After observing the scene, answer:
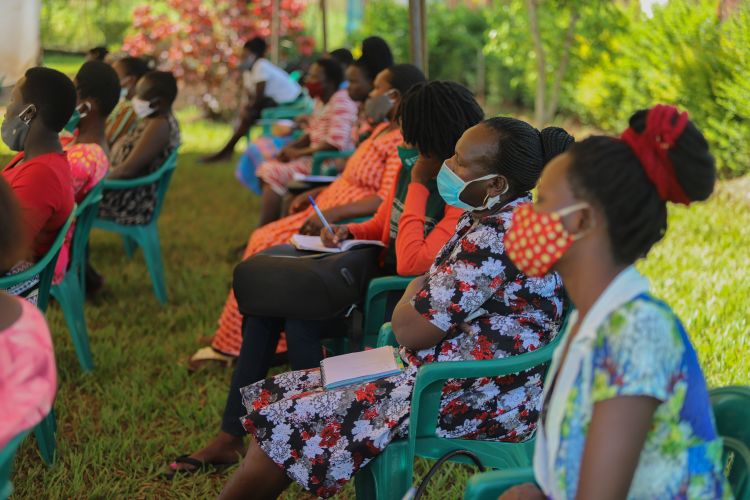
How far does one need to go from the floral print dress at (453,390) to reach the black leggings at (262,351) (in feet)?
2.22

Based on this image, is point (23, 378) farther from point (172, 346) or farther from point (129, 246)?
point (129, 246)

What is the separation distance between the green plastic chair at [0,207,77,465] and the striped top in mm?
2369

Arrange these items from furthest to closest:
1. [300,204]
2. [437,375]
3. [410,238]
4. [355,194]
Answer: [300,204] < [355,194] < [410,238] < [437,375]

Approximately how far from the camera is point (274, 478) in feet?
7.91

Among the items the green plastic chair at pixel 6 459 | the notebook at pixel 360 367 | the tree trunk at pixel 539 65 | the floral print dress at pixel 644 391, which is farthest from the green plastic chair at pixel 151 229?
the tree trunk at pixel 539 65

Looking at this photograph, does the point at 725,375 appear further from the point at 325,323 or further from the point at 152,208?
the point at 152,208

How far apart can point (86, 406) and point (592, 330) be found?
2.76 metres

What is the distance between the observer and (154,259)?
17.1 ft

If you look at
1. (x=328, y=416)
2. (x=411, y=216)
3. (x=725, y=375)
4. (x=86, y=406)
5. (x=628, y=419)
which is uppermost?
(x=628, y=419)

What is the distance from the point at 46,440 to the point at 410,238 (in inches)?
57.8

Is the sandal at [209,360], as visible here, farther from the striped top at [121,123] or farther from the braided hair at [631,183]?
the braided hair at [631,183]

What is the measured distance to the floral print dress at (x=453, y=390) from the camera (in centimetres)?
234

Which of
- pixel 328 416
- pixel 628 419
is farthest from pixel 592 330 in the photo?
pixel 328 416

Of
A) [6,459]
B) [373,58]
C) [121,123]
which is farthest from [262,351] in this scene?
[121,123]
